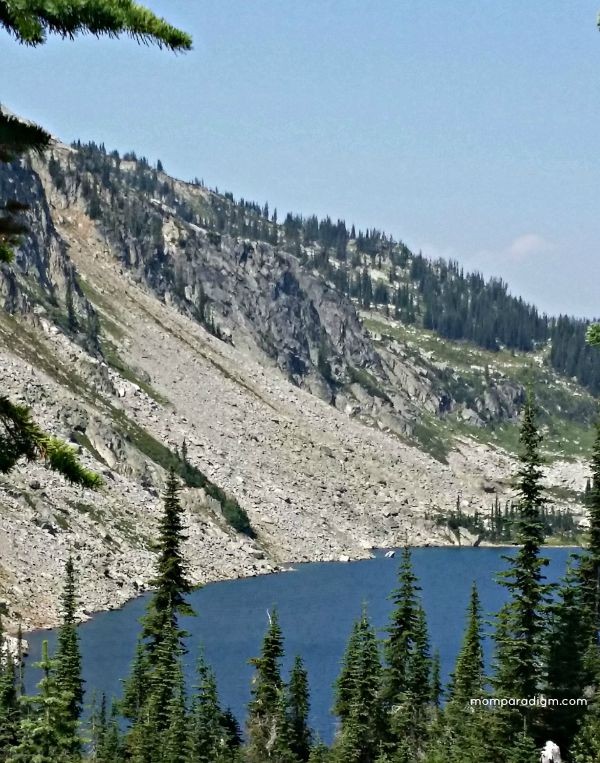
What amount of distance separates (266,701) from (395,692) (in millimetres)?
6798

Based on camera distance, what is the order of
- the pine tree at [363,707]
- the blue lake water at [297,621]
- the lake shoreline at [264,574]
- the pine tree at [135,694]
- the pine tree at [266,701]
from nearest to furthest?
the pine tree at [363,707], the pine tree at [266,701], the pine tree at [135,694], the blue lake water at [297,621], the lake shoreline at [264,574]

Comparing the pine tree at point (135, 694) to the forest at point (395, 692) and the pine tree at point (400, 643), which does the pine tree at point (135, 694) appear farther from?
the pine tree at point (400, 643)

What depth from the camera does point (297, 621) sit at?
11400 centimetres

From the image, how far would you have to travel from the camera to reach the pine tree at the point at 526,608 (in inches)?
1393

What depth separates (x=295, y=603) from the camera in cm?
12462

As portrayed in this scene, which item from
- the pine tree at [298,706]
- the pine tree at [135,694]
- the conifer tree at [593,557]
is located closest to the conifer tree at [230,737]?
the pine tree at [298,706]

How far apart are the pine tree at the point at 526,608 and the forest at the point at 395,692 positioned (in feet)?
0.18

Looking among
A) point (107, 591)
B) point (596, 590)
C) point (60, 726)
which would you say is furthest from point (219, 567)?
point (60, 726)

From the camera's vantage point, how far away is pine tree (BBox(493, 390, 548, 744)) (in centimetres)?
3538

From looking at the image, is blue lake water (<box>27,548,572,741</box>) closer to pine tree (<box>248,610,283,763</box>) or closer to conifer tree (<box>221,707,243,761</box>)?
pine tree (<box>248,610,283,763</box>)

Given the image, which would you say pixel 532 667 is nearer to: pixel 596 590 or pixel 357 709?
pixel 596 590

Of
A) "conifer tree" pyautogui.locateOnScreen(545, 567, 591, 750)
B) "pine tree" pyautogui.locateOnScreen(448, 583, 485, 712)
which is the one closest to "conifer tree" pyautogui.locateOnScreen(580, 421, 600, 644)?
"conifer tree" pyautogui.locateOnScreen(545, 567, 591, 750)

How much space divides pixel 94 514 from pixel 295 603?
2576 cm

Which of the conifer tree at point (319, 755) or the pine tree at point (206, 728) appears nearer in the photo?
the pine tree at point (206, 728)
